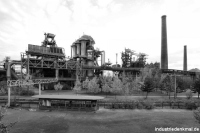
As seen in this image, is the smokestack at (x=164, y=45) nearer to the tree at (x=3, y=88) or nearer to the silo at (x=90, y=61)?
the silo at (x=90, y=61)

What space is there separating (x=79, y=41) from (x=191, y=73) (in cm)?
7215

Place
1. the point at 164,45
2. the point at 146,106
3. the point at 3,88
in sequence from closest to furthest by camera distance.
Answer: the point at 146,106
the point at 3,88
the point at 164,45

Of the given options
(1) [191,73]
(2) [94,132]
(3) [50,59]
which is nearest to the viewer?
(2) [94,132]

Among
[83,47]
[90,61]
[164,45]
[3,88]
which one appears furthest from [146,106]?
[164,45]

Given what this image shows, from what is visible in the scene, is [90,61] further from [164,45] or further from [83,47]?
[164,45]

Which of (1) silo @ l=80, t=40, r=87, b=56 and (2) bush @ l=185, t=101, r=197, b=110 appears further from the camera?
(1) silo @ l=80, t=40, r=87, b=56

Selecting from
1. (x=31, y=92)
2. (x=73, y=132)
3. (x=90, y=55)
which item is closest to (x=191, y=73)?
(x=90, y=55)

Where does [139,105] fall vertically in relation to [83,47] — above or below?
below

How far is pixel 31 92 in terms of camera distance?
3494cm

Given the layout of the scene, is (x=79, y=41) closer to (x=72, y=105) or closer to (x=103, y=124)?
(x=72, y=105)

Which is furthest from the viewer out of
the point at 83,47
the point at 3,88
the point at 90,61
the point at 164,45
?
the point at 83,47

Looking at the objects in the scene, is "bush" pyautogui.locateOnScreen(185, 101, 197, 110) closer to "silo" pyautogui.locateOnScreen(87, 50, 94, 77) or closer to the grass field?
the grass field

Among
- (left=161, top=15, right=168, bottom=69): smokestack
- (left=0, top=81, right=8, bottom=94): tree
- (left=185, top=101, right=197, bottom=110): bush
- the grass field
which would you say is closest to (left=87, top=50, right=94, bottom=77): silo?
(left=0, top=81, right=8, bottom=94): tree

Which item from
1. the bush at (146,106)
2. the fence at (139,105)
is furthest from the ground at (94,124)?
the fence at (139,105)
